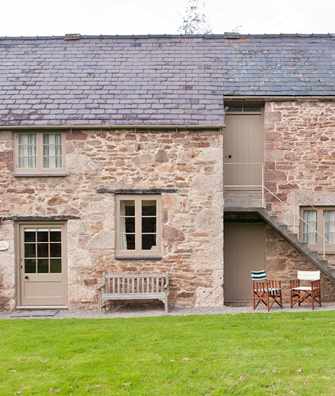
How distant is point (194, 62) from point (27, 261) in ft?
25.3

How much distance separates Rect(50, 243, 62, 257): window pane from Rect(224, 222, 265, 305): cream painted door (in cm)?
463

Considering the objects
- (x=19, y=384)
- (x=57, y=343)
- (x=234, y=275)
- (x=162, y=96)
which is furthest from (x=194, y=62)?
(x=19, y=384)

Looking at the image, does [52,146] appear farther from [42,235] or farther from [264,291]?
[264,291]

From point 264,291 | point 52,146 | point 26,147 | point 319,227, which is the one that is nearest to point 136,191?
point 52,146

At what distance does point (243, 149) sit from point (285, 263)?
3427 millimetres

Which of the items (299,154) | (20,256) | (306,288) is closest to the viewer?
(306,288)

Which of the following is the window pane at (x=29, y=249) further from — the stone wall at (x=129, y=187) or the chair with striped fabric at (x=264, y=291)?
the chair with striped fabric at (x=264, y=291)

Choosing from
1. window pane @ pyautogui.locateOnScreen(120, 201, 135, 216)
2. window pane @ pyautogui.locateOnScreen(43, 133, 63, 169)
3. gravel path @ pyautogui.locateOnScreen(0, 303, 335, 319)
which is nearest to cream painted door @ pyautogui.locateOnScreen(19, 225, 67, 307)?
gravel path @ pyautogui.locateOnScreen(0, 303, 335, 319)

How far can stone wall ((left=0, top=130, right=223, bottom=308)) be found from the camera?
15094 millimetres

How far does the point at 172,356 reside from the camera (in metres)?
9.55

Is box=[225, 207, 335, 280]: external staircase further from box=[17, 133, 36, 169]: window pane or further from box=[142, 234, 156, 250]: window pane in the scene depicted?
box=[17, 133, 36, 169]: window pane

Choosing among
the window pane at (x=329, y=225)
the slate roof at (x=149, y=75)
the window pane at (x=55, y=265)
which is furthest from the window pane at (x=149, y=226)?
the window pane at (x=329, y=225)

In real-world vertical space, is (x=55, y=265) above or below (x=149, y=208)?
below

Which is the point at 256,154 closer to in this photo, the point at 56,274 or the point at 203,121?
the point at 203,121
